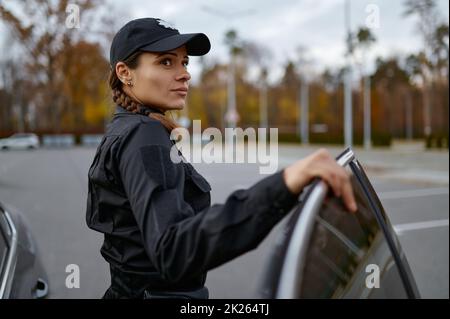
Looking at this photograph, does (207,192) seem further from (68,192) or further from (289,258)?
(68,192)

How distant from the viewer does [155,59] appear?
1.36 meters

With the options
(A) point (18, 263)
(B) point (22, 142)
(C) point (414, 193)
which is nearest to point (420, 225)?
(C) point (414, 193)

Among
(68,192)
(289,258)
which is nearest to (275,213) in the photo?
(289,258)

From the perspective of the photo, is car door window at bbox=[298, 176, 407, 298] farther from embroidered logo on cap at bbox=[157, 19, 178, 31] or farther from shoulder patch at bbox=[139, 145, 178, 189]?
embroidered logo on cap at bbox=[157, 19, 178, 31]

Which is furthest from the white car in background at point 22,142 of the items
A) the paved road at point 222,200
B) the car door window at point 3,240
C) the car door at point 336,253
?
the car door at point 336,253

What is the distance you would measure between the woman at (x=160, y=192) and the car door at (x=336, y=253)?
4cm

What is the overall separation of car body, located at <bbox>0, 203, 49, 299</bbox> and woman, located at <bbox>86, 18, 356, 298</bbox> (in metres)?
0.97

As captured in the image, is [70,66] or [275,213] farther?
[70,66]

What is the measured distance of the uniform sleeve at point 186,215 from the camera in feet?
3.35

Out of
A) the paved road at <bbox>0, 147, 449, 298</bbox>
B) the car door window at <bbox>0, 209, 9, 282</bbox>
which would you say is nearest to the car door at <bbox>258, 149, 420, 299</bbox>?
the paved road at <bbox>0, 147, 449, 298</bbox>

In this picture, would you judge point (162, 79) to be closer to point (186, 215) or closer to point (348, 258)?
point (186, 215)

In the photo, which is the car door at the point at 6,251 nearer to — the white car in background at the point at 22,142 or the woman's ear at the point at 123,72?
the woman's ear at the point at 123,72

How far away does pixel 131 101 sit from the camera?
1.43m

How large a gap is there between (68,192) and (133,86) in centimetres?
1169
